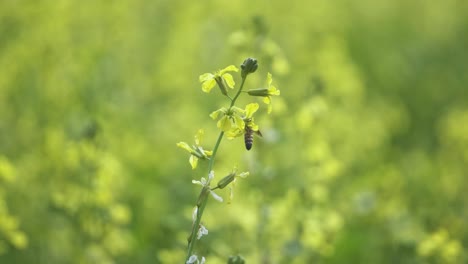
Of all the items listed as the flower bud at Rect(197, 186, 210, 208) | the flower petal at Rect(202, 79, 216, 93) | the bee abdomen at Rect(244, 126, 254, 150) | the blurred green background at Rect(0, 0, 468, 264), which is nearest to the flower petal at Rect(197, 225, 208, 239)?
the flower bud at Rect(197, 186, 210, 208)

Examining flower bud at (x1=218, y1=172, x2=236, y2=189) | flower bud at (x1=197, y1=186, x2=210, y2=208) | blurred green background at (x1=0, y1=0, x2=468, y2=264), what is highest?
blurred green background at (x1=0, y1=0, x2=468, y2=264)

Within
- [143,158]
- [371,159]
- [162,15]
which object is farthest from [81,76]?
[162,15]

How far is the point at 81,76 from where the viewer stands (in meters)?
5.42

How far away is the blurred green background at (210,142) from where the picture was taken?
3438 mm

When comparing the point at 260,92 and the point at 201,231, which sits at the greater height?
the point at 260,92

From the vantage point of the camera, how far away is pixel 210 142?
527 cm

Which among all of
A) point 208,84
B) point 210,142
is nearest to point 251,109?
point 208,84

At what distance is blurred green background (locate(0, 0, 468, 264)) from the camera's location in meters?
3.44

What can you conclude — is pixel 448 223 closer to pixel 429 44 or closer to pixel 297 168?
pixel 297 168

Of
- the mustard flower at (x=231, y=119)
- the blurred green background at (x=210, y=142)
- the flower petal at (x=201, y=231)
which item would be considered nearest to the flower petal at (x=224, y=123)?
the mustard flower at (x=231, y=119)

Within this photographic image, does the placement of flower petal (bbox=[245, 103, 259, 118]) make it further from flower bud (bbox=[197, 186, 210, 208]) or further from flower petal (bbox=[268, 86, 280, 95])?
flower bud (bbox=[197, 186, 210, 208])

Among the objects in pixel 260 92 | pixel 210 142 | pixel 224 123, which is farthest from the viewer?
pixel 210 142

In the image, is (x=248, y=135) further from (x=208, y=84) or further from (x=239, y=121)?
(x=208, y=84)

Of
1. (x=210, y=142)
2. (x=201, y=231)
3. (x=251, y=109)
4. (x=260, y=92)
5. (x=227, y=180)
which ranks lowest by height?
(x=201, y=231)
